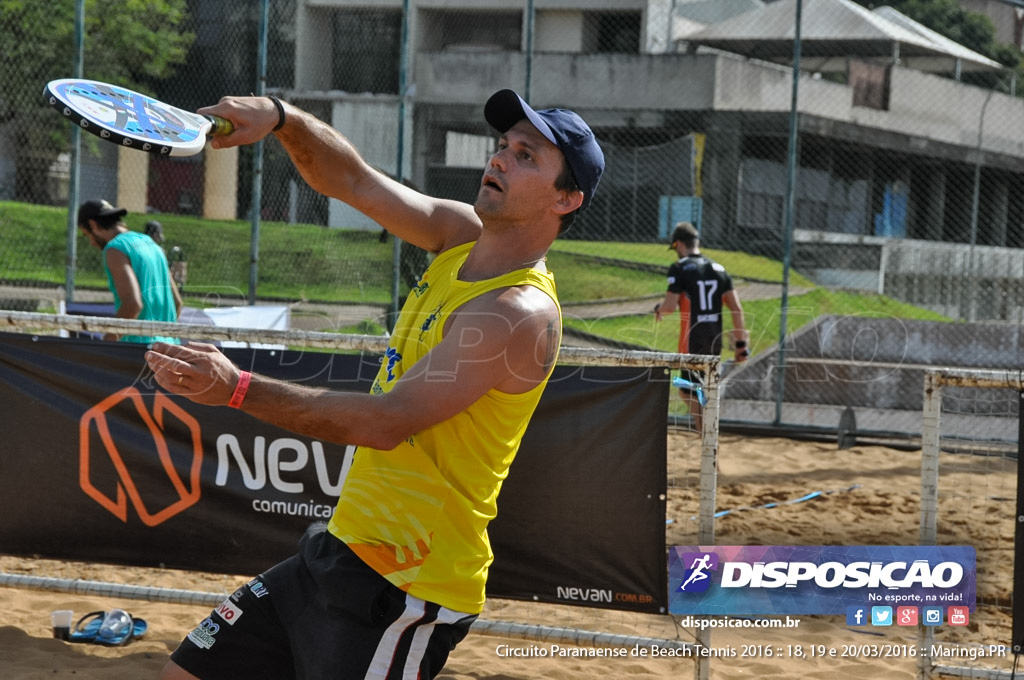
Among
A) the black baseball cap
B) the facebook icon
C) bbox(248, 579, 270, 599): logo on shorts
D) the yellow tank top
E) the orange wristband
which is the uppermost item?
the black baseball cap

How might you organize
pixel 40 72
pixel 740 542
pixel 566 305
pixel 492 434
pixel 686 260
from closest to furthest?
pixel 492 434 → pixel 740 542 → pixel 686 260 → pixel 40 72 → pixel 566 305

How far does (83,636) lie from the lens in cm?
530

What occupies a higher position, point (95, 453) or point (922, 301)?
point (922, 301)

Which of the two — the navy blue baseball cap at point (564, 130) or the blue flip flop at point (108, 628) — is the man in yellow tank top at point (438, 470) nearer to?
the navy blue baseball cap at point (564, 130)

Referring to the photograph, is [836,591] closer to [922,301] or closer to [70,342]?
[70,342]

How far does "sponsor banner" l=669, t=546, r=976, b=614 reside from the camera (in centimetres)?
480

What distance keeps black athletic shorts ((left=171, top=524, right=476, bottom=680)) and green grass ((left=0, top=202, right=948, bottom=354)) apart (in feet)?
30.6

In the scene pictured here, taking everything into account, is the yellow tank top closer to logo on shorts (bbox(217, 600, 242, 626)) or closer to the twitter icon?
logo on shorts (bbox(217, 600, 242, 626))

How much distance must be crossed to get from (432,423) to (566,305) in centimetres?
1184

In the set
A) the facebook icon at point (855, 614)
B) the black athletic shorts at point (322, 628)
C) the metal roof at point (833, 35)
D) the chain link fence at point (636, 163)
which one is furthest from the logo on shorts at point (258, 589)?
the metal roof at point (833, 35)

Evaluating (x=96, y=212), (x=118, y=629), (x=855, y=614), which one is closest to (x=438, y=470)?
(x=855, y=614)

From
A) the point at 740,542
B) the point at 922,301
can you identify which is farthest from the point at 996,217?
the point at 740,542

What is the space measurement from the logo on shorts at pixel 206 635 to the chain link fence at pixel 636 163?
7884 mm

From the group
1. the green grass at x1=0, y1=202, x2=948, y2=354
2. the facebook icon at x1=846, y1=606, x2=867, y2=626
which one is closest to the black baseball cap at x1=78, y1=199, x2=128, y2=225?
the green grass at x1=0, y1=202, x2=948, y2=354
